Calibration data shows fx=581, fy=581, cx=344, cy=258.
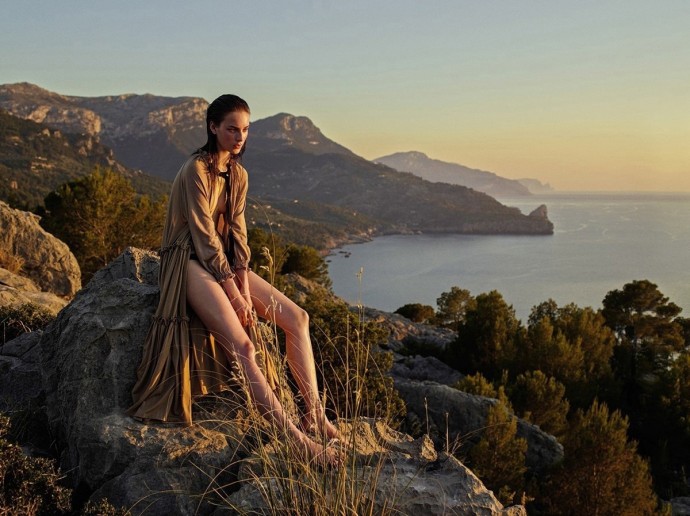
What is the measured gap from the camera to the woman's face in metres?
3.64

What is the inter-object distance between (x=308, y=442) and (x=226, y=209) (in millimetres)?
1717

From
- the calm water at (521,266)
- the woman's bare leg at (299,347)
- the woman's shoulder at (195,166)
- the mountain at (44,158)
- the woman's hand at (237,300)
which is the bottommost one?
the calm water at (521,266)

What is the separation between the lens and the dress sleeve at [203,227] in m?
3.51

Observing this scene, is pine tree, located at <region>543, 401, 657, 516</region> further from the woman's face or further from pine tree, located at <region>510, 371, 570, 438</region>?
the woman's face

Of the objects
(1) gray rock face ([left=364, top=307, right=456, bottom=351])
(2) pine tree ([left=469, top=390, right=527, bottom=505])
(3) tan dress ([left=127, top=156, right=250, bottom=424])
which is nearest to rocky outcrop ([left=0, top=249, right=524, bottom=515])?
(3) tan dress ([left=127, top=156, right=250, bottom=424])

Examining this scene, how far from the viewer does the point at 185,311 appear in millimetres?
3416

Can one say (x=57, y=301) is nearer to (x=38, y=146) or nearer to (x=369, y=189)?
(x=38, y=146)

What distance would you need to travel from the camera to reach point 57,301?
716cm

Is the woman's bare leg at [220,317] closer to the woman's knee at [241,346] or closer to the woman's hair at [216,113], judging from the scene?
the woman's knee at [241,346]

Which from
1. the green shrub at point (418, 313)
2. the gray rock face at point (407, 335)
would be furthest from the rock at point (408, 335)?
the green shrub at point (418, 313)

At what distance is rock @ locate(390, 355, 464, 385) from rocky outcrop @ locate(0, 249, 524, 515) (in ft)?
42.3

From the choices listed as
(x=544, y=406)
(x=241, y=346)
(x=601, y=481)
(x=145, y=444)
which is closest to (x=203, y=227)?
(x=241, y=346)

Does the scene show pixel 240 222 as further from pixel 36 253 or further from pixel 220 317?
pixel 36 253

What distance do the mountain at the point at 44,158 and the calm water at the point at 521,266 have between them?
3179cm
